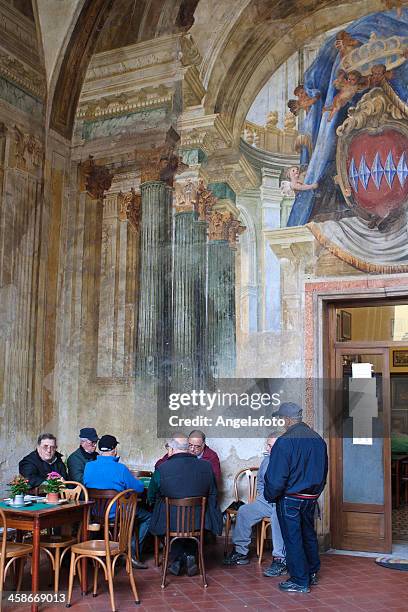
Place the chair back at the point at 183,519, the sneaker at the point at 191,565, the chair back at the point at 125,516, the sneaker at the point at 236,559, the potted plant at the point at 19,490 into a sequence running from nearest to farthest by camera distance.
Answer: the chair back at the point at 125,516, the potted plant at the point at 19,490, the chair back at the point at 183,519, the sneaker at the point at 191,565, the sneaker at the point at 236,559

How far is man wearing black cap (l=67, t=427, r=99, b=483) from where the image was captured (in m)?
7.17

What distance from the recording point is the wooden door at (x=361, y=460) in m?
7.98

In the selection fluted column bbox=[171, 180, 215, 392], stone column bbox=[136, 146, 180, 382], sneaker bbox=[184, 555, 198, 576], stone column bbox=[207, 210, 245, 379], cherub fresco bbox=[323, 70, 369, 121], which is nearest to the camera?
sneaker bbox=[184, 555, 198, 576]

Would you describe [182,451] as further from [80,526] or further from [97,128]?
[97,128]

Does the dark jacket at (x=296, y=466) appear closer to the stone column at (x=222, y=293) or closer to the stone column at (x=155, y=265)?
the stone column at (x=222, y=293)

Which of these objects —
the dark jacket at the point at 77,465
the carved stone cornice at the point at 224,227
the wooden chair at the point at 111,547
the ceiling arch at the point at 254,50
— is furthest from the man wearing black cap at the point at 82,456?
the ceiling arch at the point at 254,50

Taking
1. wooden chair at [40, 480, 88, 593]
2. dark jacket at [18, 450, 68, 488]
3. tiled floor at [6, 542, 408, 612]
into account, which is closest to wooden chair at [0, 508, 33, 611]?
wooden chair at [40, 480, 88, 593]

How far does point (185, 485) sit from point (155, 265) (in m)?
3.58

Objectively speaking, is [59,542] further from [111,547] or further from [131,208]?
[131,208]

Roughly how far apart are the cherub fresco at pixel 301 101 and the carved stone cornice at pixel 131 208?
2.27 meters

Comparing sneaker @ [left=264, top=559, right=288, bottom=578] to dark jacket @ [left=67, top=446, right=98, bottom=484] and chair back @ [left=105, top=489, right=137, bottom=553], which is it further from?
dark jacket @ [left=67, top=446, right=98, bottom=484]

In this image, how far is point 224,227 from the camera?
29.1 ft

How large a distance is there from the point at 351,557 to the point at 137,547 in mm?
2373

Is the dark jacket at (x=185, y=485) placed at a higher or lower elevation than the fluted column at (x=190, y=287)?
lower
